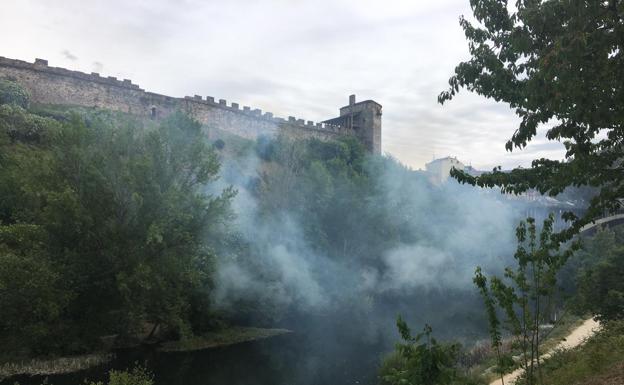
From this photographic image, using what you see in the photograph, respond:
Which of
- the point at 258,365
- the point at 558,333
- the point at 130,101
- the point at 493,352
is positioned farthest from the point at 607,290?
the point at 130,101

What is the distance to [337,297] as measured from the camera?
29.6 m

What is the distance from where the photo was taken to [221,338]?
20828 mm

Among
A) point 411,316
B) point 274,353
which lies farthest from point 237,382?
point 411,316

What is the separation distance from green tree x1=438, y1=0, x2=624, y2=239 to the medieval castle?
3411 cm

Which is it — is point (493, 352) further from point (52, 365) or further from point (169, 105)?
point (169, 105)

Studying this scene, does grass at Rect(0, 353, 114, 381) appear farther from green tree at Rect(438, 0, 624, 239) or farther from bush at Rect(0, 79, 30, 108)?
bush at Rect(0, 79, 30, 108)

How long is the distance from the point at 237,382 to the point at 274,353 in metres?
4.06

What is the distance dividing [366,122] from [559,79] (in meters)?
→ 48.1

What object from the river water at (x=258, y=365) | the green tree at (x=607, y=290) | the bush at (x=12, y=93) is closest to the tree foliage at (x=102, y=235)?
the river water at (x=258, y=365)

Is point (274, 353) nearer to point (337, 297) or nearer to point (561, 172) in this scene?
point (337, 297)

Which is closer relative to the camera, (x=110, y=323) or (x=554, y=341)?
(x=554, y=341)

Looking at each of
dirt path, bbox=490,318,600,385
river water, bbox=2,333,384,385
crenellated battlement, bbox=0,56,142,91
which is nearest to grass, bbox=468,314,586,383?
dirt path, bbox=490,318,600,385

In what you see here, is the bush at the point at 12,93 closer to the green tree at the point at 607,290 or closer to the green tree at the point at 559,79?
the green tree at the point at 559,79

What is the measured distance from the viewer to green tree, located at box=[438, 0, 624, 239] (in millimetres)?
4816
